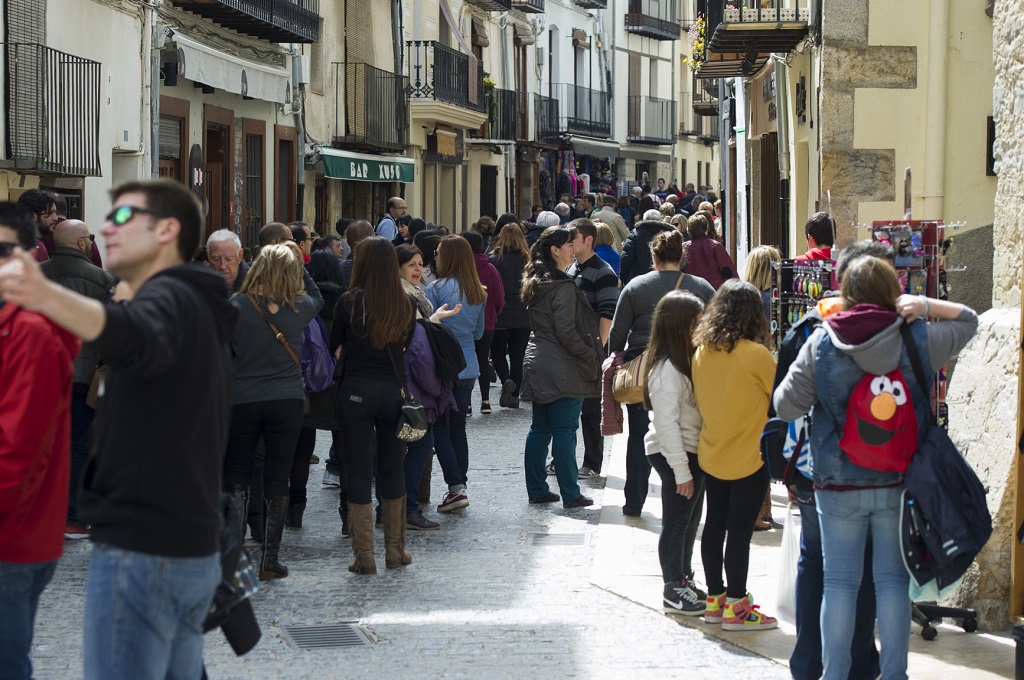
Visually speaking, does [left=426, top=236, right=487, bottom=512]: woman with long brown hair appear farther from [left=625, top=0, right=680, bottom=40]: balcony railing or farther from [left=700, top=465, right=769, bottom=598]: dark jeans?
[left=625, top=0, right=680, bottom=40]: balcony railing

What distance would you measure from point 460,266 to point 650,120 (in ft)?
124

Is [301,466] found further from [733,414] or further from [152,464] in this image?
[152,464]

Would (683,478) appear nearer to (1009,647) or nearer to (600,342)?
(1009,647)

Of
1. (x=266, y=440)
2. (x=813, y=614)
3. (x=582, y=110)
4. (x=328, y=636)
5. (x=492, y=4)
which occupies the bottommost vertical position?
(x=328, y=636)

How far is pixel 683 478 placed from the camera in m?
6.68

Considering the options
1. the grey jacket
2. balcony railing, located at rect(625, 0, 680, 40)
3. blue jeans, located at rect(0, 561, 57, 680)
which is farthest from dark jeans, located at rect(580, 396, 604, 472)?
balcony railing, located at rect(625, 0, 680, 40)

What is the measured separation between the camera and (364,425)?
768cm

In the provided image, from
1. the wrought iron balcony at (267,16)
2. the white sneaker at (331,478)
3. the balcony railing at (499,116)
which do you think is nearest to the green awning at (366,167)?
the wrought iron balcony at (267,16)

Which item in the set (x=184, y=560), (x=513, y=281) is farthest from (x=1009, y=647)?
(x=513, y=281)

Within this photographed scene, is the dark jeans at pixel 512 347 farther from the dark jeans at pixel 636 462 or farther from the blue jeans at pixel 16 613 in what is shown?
the blue jeans at pixel 16 613

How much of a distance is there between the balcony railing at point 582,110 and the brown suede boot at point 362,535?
108 ft

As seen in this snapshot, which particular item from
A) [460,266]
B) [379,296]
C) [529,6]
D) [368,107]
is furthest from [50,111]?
[529,6]

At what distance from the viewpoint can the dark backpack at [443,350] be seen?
8398 mm

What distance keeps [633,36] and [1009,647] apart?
42.4m
